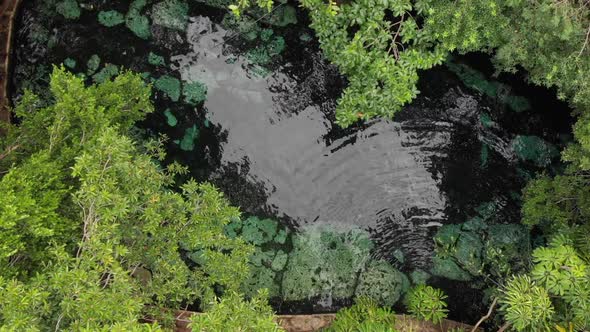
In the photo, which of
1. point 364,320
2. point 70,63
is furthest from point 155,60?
point 364,320

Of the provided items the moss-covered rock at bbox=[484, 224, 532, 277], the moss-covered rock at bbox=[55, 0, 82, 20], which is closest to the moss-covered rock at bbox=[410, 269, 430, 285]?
the moss-covered rock at bbox=[484, 224, 532, 277]

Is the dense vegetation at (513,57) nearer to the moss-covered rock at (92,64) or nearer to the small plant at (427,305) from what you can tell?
the small plant at (427,305)

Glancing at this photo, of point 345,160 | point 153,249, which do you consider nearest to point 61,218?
point 153,249

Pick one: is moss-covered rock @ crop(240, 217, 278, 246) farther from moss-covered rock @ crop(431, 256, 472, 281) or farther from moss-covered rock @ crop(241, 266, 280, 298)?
moss-covered rock @ crop(431, 256, 472, 281)

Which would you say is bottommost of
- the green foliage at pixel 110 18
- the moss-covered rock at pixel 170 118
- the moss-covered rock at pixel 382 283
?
the moss-covered rock at pixel 382 283

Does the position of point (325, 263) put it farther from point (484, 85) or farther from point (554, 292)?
point (484, 85)

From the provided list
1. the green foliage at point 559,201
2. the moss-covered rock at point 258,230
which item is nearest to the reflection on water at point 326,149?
the moss-covered rock at point 258,230

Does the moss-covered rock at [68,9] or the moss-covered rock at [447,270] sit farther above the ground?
the moss-covered rock at [68,9]
